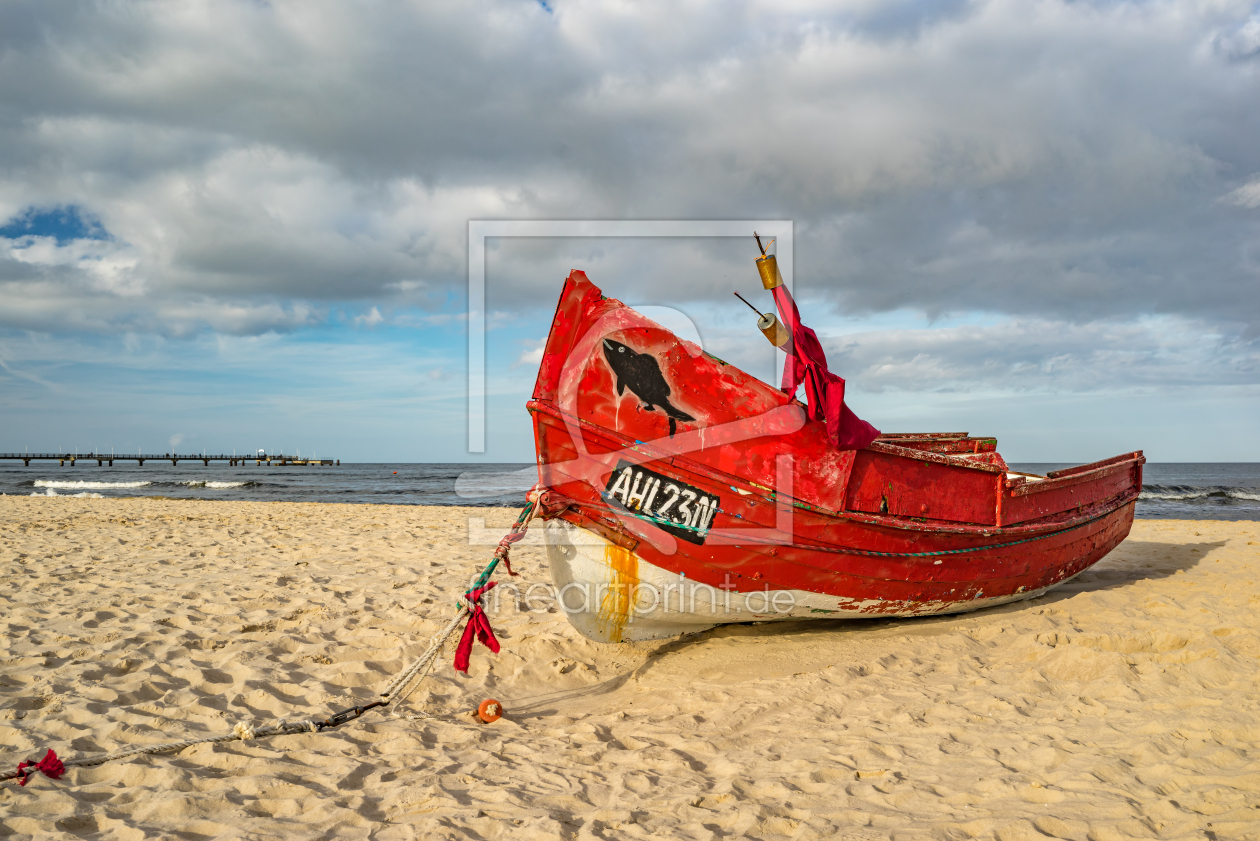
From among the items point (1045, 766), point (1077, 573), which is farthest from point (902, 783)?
point (1077, 573)

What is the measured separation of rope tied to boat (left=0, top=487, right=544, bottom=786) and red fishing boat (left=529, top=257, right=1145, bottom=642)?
0.50 metres

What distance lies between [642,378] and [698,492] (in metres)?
0.85

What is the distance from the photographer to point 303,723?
3633 mm

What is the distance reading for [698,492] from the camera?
4.46 m

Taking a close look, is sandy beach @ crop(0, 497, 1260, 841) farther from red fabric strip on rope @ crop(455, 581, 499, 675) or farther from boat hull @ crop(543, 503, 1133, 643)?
red fabric strip on rope @ crop(455, 581, 499, 675)

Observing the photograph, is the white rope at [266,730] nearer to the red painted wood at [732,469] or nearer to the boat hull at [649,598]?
the boat hull at [649,598]

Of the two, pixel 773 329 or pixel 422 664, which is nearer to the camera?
pixel 422 664

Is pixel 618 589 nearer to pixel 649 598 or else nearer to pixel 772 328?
pixel 649 598

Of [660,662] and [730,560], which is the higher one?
[730,560]

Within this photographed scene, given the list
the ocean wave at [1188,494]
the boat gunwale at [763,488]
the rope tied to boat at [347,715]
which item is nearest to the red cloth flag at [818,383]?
the boat gunwale at [763,488]

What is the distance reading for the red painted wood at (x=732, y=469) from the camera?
445cm

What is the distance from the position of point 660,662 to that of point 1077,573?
483 centimetres

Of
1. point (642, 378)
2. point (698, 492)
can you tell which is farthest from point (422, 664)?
point (642, 378)

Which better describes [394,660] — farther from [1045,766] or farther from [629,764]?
[1045,766]
